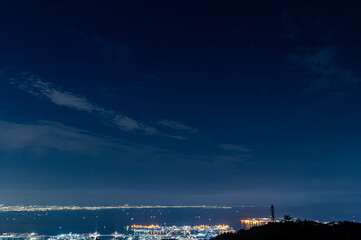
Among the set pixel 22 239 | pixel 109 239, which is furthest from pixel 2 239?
pixel 109 239

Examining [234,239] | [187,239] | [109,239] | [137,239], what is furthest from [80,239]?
[234,239]

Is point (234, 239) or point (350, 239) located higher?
point (350, 239)

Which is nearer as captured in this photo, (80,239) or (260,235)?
(260,235)

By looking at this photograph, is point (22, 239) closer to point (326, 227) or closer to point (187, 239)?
point (187, 239)

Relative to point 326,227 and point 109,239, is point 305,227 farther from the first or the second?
point 109,239

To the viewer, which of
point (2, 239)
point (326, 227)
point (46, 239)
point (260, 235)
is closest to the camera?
point (260, 235)

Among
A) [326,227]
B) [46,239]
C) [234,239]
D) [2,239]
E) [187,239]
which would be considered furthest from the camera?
[46,239]

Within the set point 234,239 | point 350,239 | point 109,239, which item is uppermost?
point 350,239

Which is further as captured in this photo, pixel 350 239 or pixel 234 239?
pixel 234 239

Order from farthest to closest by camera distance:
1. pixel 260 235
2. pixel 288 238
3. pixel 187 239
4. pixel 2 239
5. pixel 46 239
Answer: pixel 46 239 < pixel 2 239 < pixel 187 239 < pixel 260 235 < pixel 288 238
